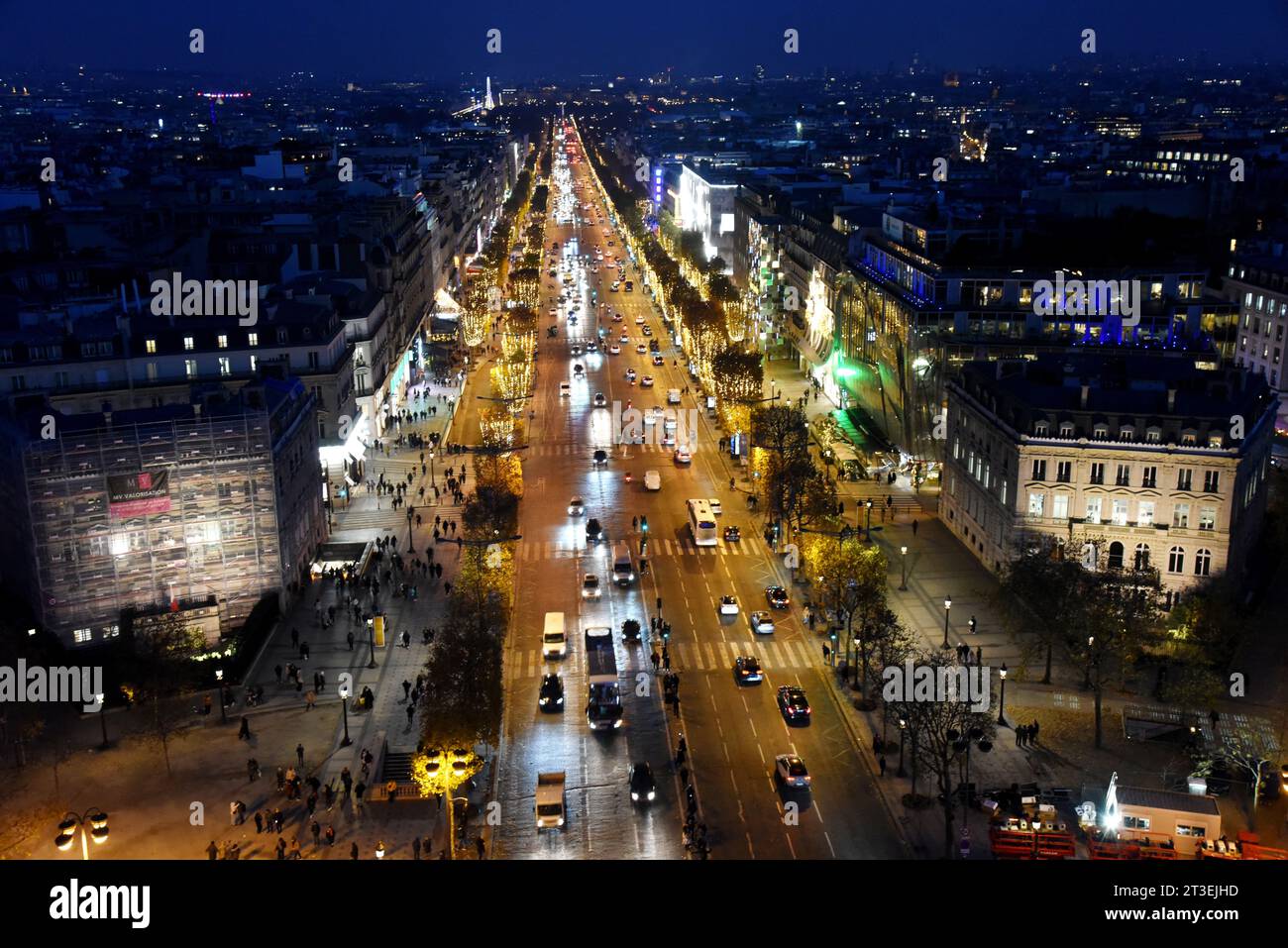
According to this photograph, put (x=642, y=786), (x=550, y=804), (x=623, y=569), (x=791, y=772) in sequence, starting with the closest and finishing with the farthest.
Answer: (x=550, y=804), (x=642, y=786), (x=791, y=772), (x=623, y=569)

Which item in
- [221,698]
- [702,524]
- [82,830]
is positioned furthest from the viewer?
[702,524]

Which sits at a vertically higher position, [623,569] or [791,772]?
[623,569]

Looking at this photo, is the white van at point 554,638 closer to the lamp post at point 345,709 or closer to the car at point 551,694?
the car at point 551,694

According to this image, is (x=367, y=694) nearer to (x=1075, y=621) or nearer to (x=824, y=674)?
(x=824, y=674)

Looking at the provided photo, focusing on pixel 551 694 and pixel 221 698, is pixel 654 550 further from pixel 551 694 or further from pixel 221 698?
pixel 221 698

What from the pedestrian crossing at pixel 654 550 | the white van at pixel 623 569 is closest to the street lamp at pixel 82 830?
the white van at pixel 623 569

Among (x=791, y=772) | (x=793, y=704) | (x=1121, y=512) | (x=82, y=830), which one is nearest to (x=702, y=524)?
(x=1121, y=512)
